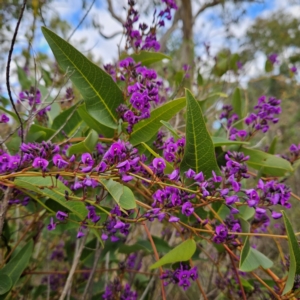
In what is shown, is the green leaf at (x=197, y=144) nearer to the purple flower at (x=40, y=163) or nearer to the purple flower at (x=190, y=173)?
the purple flower at (x=190, y=173)

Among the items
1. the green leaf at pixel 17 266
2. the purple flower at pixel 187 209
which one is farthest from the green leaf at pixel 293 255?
the green leaf at pixel 17 266

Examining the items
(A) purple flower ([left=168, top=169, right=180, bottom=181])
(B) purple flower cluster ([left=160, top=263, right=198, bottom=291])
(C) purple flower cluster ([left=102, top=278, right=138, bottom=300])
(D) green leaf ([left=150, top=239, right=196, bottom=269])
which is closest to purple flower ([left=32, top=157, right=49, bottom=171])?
(A) purple flower ([left=168, top=169, right=180, bottom=181])

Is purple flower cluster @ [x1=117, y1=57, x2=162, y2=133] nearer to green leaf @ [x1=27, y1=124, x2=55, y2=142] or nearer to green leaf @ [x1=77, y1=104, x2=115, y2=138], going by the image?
green leaf @ [x1=77, y1=104, x2=115, y2=138]

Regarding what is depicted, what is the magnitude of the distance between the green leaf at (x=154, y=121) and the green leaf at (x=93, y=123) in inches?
4.6

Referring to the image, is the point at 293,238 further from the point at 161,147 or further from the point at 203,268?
the point at 203,268

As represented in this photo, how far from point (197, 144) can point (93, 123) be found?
416mm

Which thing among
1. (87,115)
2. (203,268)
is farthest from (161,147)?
(203,268)

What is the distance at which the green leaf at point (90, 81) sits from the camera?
989 millimetres

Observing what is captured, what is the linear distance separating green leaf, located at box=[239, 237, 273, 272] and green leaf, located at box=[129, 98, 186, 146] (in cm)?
44

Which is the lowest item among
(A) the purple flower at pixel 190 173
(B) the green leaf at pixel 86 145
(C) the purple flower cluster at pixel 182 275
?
(C) the purple flower cluster at pixel 182 275

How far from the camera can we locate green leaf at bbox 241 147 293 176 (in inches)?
49.6

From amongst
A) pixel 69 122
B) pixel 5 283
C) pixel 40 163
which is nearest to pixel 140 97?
pixel 40 163

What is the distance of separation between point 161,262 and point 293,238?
14.7 inches

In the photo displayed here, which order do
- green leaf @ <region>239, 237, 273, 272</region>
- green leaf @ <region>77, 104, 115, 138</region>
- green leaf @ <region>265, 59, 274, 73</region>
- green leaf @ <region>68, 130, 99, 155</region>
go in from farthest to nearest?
green leaf @ <region>265, 59, 274, 73</region> < green leaf @ <region>77, 104, 115, 138</region> < green leaf @ <region>68, 130, 99, 155</region> < green leaf @ <region>239, 237, 273, 272</region>
